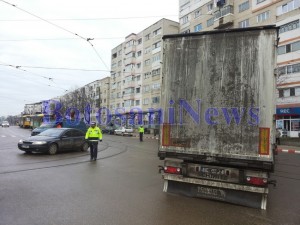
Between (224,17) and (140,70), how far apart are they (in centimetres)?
2722

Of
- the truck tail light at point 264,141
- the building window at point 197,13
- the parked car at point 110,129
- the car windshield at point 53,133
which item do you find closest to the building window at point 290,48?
the building window at point 197,13

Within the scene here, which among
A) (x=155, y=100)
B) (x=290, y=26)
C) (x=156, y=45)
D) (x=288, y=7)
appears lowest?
(x=155, y=100)

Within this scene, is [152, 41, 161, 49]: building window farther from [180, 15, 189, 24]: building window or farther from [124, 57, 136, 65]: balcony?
[124, 57, 136, 65]: balcony

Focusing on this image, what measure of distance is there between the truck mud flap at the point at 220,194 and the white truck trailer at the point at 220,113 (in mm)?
19

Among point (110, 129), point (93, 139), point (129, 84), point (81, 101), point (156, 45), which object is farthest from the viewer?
point (81, 101)

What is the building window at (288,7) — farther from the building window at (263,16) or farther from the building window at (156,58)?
the building window at (156,58)

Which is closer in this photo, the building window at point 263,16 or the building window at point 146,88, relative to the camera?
the building window at point 263,16

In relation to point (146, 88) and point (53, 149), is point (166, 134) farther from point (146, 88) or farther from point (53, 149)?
point (146, 88)

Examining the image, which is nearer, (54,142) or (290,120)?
(54,142)

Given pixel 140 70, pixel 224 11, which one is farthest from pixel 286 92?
pixel 140 70

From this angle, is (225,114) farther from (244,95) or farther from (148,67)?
(148,67)

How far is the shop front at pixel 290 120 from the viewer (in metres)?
34.2

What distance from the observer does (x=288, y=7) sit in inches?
1358

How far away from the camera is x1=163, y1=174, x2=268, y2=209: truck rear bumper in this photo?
5695 mm
